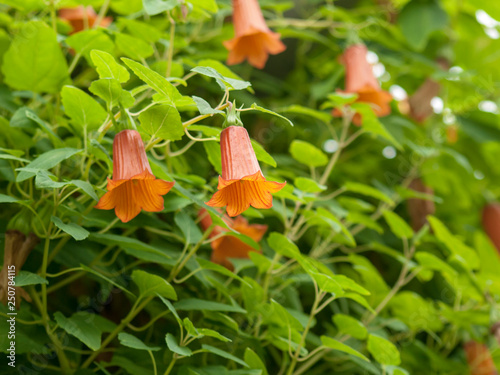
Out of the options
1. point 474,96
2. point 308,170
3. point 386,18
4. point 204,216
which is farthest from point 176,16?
point 474,96

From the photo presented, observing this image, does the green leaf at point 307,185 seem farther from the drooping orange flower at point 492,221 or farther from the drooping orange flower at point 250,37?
the drooping orange flower at point 492,221

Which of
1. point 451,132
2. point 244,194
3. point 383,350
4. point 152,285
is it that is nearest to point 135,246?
point 152,285

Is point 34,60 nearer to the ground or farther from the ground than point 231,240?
farther from the ground

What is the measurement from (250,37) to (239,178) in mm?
545

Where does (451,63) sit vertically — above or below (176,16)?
below

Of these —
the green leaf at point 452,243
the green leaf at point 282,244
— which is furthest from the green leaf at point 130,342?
the green leaf at point 452,243

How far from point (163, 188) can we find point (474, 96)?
1.02 meters

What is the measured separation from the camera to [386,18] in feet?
4.42

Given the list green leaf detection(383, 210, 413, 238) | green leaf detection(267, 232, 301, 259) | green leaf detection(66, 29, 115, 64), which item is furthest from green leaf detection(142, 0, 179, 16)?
green leaf detection(383, 210, 413, 238)

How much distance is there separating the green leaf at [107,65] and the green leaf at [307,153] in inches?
13.2

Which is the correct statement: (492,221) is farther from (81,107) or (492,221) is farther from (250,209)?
(81,107)

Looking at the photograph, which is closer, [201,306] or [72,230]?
[72,230]

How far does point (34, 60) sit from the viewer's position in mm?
745

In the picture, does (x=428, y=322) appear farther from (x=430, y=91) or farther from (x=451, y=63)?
(x=451, y=63)
